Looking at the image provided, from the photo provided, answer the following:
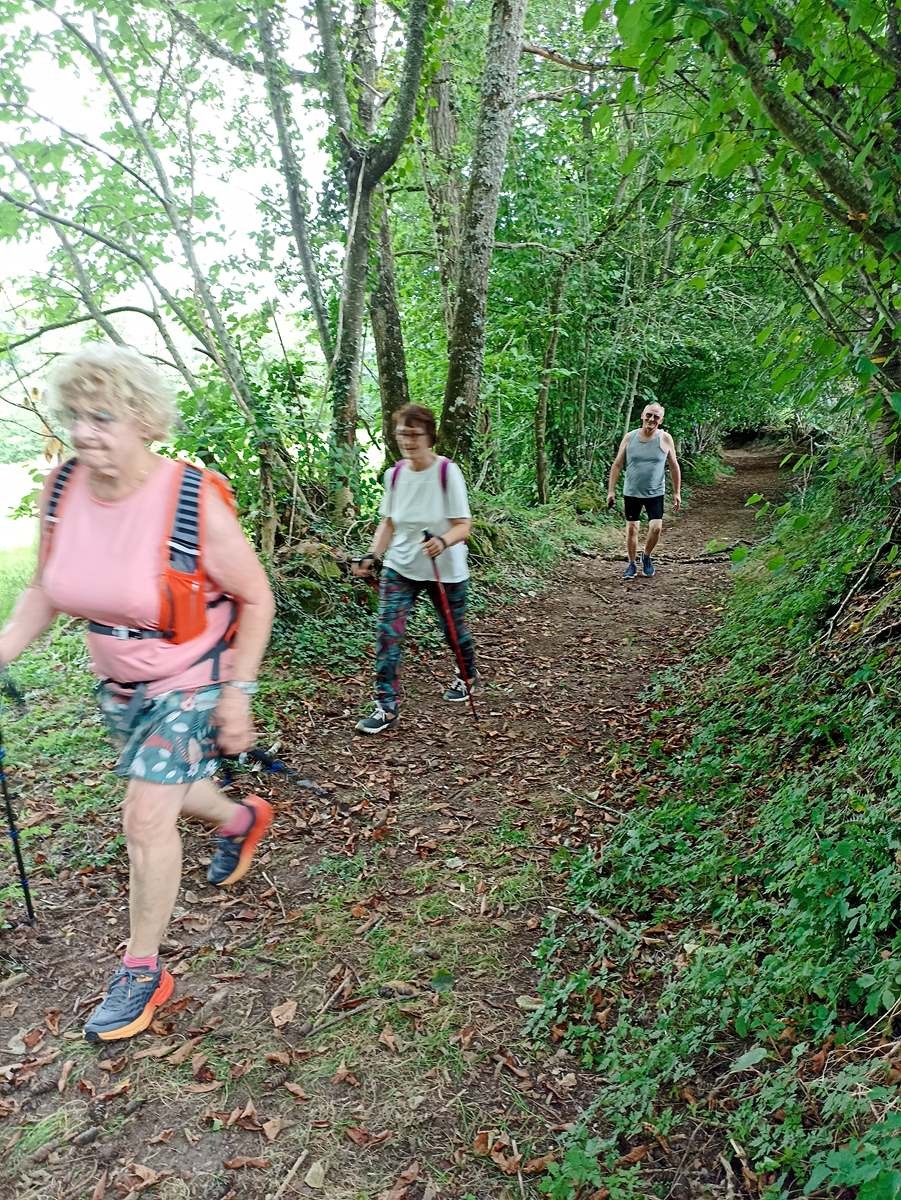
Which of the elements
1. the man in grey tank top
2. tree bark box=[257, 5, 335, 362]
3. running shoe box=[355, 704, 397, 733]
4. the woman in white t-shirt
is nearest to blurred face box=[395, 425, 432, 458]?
the woman in white t-shirt

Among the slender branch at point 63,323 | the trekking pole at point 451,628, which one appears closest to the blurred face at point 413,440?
the trekking pole at point 451,628

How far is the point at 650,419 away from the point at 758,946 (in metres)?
6.93

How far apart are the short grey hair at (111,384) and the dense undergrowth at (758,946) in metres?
2.67

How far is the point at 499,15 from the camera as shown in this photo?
27.6 ft

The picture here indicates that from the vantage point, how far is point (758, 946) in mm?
2770

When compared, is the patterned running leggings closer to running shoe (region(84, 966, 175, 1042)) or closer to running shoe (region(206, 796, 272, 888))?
running shoe (region(206, 796, 272, 888))

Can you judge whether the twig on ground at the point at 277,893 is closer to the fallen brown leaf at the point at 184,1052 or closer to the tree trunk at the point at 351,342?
the fallen brown leaf at the point at 184,1052

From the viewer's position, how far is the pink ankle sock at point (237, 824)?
122 inches

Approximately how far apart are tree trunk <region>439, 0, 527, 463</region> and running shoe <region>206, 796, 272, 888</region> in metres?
6.75

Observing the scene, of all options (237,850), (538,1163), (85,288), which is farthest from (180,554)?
(85,288)

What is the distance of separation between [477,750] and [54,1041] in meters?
3.04

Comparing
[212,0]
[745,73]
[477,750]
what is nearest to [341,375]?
[212,0]

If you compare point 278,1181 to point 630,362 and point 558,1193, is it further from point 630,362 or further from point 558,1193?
point 630,362

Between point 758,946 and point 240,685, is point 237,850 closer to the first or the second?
point 240,685
